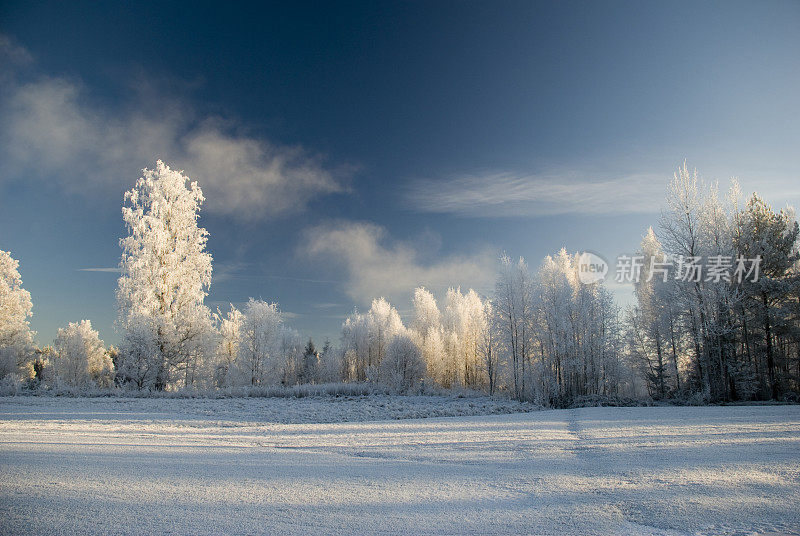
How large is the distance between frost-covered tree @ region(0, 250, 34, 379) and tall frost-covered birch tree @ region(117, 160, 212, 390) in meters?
13.6

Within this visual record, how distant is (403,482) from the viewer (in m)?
3.77

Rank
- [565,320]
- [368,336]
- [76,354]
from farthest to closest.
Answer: [368,336] < [76,354] < [565,320]

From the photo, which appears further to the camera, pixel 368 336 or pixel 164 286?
pixel 368 336

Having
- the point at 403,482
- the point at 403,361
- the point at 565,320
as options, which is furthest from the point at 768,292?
the point at 403,482

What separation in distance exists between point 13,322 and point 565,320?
39.1 metres

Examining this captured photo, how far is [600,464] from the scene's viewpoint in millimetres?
4613

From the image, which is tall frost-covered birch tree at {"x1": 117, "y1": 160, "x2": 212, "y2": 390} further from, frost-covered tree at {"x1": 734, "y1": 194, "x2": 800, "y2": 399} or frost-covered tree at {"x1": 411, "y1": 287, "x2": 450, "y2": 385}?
frost-covered tree at {"x1": 734, "y1": 194, "x2": 800, "y2": 399}

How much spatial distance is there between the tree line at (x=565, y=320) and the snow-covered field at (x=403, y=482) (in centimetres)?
1506

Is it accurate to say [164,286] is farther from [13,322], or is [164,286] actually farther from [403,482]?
[403,482]

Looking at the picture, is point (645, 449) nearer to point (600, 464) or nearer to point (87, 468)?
point (600, 464)

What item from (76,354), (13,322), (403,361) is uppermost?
(13,322)

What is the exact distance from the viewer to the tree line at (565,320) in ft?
68.2

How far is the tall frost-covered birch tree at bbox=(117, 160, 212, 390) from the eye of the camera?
19.9 metres

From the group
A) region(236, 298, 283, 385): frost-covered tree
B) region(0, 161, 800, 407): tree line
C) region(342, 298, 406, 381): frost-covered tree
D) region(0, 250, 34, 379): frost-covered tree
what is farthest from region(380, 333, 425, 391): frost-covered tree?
region(0, 250, 34, 379): frost-covered tree
